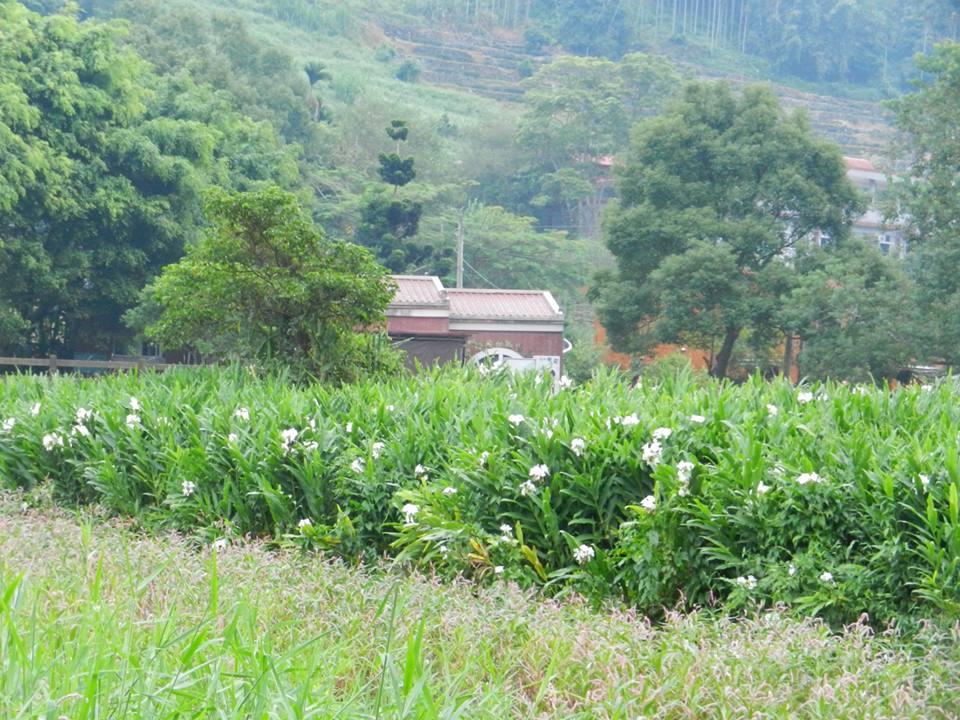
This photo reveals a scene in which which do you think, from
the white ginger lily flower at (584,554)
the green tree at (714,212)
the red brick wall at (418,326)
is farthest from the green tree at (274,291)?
the green tree at (714,212)

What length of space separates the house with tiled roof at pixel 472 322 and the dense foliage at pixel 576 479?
76.6ft

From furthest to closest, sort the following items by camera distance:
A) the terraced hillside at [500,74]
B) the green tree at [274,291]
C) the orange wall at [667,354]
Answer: the terraced hillside at [500,74] < the orange wall at [667,354] < the green tree at [274,291]

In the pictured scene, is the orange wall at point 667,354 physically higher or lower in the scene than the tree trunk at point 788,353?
lower

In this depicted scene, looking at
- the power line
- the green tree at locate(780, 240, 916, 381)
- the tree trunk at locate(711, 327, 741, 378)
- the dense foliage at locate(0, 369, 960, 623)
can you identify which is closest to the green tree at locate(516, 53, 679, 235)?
the power line

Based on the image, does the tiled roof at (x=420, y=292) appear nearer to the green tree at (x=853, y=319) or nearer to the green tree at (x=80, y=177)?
the green tree at (x=80, y=177)

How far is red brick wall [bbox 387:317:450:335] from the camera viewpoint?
1256 inches

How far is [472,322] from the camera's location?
3341 cm

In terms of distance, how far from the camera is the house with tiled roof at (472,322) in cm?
3197

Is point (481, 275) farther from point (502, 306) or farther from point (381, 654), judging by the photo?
point (381, 654)

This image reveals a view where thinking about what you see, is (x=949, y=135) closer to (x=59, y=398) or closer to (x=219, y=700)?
(x=59, y=398)

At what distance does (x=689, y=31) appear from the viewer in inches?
4557

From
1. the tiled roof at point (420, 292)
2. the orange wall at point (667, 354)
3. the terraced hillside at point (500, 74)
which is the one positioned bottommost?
the orange wall at point (667, 354)

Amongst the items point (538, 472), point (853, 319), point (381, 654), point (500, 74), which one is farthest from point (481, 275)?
point (500, 74)

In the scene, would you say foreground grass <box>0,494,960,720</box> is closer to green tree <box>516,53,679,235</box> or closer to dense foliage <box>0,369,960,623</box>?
dense foliage <box>0,369,960,623</box>
